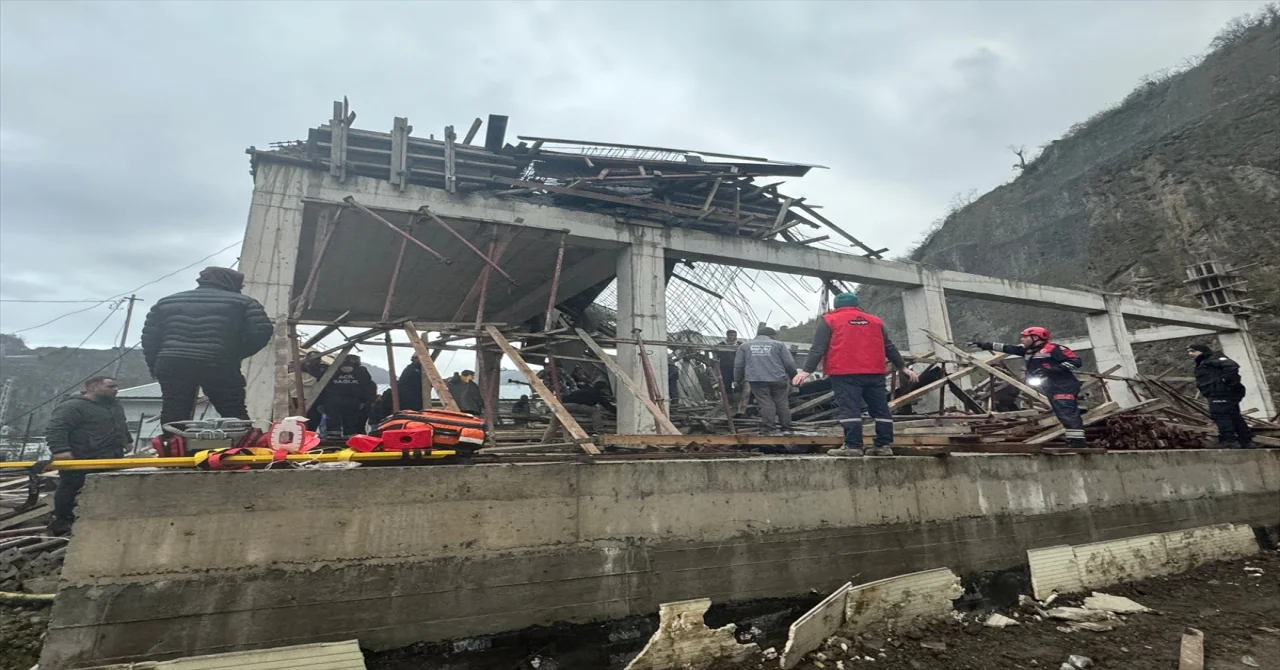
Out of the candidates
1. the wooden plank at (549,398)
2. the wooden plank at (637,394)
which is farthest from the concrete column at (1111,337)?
the wooden plank at (549,398)

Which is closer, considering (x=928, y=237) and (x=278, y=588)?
(x=278, y=588)

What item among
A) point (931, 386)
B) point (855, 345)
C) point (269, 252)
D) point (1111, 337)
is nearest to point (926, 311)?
point (931, 386)

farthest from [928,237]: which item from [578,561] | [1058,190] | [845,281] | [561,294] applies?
[578,561]

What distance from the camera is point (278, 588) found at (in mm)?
2670

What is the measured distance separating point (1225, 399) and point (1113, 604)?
4931 millimetres

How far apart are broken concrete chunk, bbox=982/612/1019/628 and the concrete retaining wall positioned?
43 centimetres

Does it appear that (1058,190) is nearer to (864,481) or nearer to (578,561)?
(864,481)

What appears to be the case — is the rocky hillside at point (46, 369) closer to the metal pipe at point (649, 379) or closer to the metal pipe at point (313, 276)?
the metal pipe at point (313, 276)

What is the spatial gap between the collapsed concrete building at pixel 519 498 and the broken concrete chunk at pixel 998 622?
43 cm

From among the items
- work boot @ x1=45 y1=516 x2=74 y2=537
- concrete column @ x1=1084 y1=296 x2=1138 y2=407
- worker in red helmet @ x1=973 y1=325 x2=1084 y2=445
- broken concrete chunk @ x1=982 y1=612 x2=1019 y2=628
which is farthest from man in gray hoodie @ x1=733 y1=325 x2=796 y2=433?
concrete column @ x1=1084 y1=296 x2=1138 y2=407

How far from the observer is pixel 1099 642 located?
368cm

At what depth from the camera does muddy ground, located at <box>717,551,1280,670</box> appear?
3330 mm

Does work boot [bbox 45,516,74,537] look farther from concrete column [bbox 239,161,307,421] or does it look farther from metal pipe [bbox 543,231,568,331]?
metal pipe [bbox 543,231,568,331]

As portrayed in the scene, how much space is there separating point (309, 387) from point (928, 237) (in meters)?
42.5
